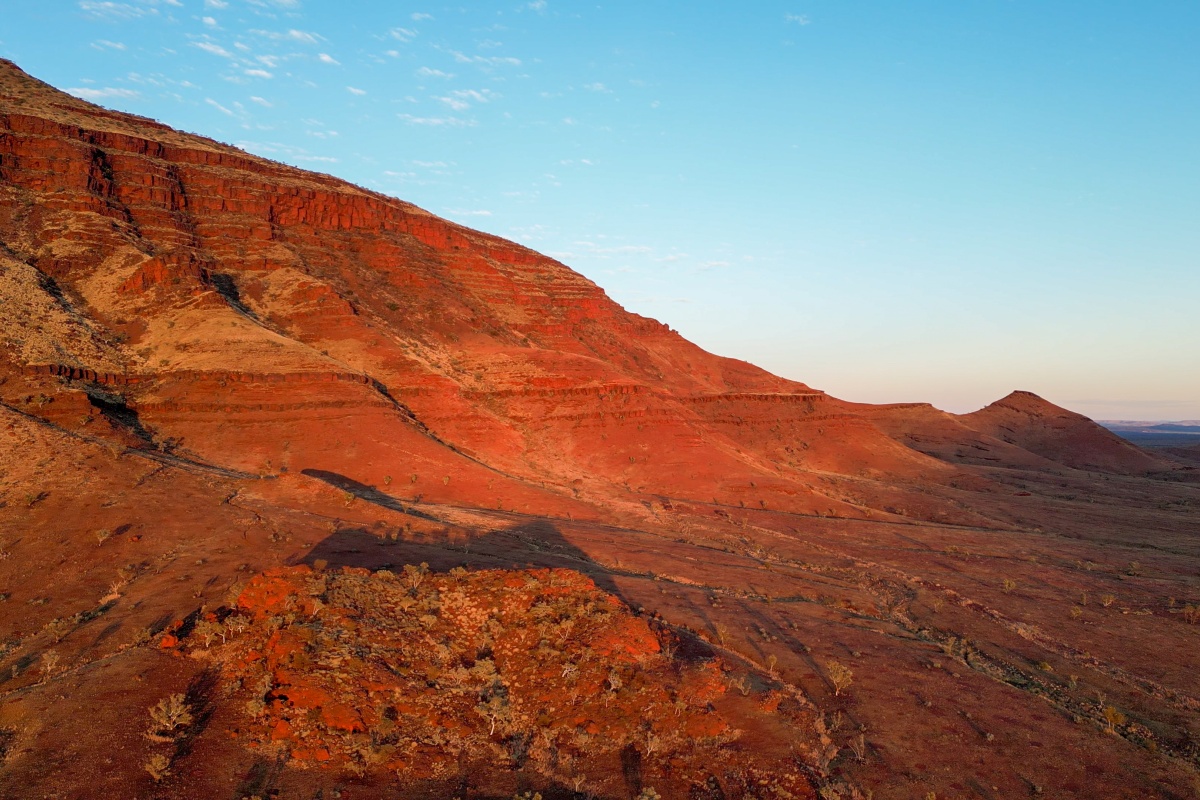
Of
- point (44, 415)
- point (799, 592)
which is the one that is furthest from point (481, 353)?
point (799, 592)

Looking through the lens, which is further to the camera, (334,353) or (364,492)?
(334,353)

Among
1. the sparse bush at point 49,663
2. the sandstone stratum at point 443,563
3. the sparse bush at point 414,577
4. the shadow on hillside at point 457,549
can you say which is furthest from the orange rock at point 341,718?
the shadow on hillside at point 457,549

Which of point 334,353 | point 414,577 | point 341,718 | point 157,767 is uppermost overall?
point 334,353

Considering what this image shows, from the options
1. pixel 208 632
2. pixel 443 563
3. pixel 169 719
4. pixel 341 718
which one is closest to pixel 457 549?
pixel 443 563

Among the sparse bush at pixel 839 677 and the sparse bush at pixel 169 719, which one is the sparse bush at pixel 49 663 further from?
the sparse bush at pixel 839 677

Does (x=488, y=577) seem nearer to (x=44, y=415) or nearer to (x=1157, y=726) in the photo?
(x=1157, y=726)

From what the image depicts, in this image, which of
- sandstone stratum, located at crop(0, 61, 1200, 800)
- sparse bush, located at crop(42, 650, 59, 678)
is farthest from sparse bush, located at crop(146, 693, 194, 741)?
sparse bush, located at crop(42, 650, 59, 678)

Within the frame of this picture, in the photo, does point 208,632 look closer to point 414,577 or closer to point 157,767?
point 157,767
